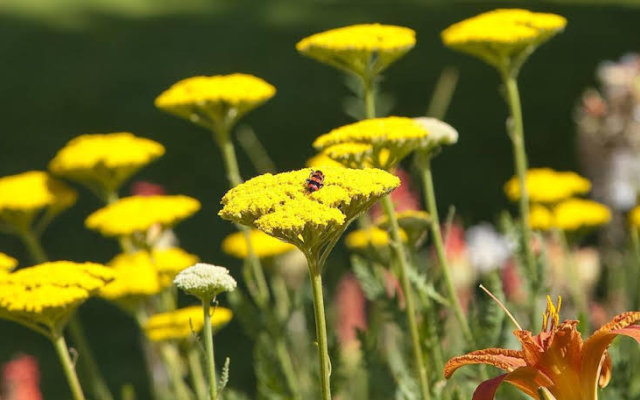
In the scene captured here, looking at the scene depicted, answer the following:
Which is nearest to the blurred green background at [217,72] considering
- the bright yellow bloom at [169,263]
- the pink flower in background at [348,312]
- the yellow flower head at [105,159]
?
the pink flower in background at [348,312]

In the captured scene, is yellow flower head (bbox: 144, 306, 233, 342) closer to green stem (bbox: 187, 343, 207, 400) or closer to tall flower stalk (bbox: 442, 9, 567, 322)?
green stem (bbox: 187, 343, 207, 400)

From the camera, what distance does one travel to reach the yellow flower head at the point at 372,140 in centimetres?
206

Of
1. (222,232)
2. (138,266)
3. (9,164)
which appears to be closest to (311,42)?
(138,266)

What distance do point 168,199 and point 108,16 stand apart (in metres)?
9.33

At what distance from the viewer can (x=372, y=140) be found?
2.06m

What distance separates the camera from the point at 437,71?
969cm

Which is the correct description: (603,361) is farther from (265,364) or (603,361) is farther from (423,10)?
(423,10)

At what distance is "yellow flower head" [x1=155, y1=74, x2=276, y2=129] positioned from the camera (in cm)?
247

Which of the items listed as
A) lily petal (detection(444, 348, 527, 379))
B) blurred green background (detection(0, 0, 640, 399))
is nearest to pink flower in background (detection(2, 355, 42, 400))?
lily petal (detection(444, 348, 527, 379))

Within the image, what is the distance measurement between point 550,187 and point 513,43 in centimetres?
77

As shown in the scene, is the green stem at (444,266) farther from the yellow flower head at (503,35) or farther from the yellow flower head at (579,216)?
the yellow flower head at (579,216)

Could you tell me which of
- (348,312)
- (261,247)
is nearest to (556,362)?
(261,247)

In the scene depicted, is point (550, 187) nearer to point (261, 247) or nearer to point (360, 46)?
point (261, 247)

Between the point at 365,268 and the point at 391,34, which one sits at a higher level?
the point at 391,34
